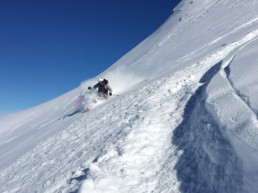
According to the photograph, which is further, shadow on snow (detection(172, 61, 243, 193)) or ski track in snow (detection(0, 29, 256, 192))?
ski track in snow (detection(0, 29, 256, 192))

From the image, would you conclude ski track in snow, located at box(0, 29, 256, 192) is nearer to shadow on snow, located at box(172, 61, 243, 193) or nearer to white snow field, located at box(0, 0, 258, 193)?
white snow field, located at box(0, 0, 258, 193)

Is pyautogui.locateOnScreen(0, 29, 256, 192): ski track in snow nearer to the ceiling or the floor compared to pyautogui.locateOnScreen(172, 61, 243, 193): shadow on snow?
nearer to the ceiling

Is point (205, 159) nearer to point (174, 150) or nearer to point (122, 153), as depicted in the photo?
point (174, 150)

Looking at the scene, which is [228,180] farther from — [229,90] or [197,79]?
[197,79]

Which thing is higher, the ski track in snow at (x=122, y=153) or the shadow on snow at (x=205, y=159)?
the ski track in snow at (x=122, y=153)

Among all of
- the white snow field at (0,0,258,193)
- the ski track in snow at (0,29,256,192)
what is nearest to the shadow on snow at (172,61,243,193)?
the white snow field at (0,0,258,193)

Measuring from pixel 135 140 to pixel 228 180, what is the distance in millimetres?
2347

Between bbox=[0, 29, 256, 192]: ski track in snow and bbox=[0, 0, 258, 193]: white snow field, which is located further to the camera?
bbox=[0, 29, 256, 192]: ski track in snow

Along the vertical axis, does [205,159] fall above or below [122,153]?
below

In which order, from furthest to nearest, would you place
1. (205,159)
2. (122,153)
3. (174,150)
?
(122,153) → (174,150) → (205,159)

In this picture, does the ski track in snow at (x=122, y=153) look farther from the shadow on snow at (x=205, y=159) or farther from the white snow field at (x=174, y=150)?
the shadow on snow at (x=205, y=159)

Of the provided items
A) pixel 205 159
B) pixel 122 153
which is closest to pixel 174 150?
pixel 205 159

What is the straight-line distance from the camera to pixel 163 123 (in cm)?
525

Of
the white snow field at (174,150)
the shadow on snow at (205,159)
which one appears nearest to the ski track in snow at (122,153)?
the white snow field at (174,150)
